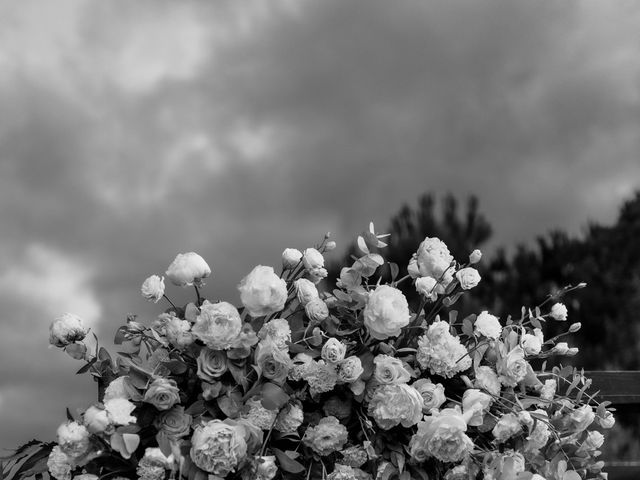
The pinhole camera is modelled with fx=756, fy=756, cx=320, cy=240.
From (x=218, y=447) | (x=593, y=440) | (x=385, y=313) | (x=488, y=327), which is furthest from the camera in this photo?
(x=593, y=440)

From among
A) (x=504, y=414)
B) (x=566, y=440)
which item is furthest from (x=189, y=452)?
(x=566, y=440)

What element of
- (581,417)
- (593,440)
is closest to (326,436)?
(581,417)

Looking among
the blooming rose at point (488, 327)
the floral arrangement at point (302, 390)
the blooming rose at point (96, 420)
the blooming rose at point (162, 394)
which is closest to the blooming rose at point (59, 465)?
the floral arrangement at point (302, 390)

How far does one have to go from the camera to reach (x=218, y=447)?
4.90 feet

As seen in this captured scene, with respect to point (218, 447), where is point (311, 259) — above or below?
above

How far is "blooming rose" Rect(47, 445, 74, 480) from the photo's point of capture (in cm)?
165

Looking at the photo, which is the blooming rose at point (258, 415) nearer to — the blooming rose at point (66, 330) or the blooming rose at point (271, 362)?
the blooming rose at point (271, 362)

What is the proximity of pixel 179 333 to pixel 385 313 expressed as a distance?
440 millimetres

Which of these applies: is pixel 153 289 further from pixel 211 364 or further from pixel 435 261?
pixel 435 261

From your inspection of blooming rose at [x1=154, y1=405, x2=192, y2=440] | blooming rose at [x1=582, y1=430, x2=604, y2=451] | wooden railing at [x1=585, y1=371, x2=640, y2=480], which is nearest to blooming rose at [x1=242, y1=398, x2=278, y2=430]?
blooming rose at [x1=154, y1=405, x2=192, y2=440]

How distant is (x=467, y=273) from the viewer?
6.04ft

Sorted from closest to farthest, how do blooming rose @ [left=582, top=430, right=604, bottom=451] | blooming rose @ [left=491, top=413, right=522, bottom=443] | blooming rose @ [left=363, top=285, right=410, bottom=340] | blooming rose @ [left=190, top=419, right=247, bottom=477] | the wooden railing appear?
blooming rose @ [left=190, top=419, right=247, bottom=477], blooming rose @ [left=363, top=285, right=410, bottom=340], blooming rose @ [left=491, top=413, right=522, bottom=443], blooming rose @ [left=582, top=430, right=604, bottom=451], the wooden railing

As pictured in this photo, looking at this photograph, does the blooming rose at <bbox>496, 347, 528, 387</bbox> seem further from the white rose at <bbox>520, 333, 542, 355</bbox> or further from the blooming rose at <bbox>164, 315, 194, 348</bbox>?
the blooming rose at <bbox>164, 315, 194, 348</bbox>

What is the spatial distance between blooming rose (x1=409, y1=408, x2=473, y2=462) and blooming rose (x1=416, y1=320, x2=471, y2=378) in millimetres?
103
